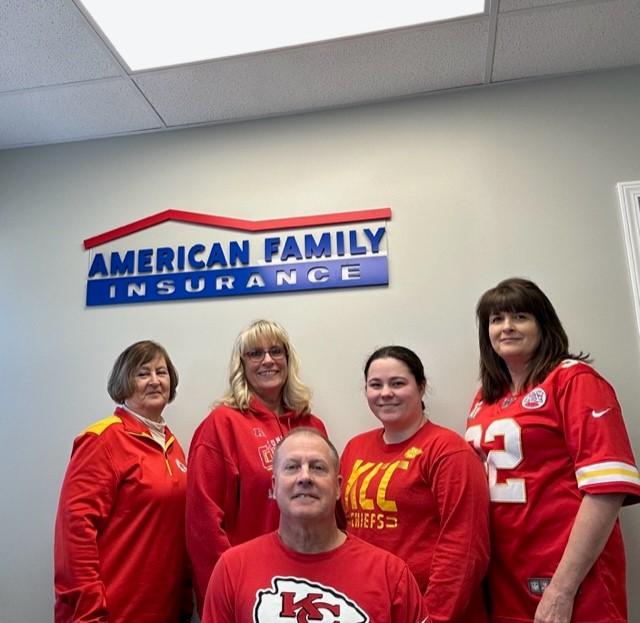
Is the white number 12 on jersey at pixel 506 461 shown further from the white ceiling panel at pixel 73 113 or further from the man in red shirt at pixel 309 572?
the white ceiling panel at pixel 73 113

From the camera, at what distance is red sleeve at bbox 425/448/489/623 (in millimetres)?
1466

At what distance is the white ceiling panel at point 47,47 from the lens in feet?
6.38

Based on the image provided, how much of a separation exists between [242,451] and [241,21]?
5.05 feet

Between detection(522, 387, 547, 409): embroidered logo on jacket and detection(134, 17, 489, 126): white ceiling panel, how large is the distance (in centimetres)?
137

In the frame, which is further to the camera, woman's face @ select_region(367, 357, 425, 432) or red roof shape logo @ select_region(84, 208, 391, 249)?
red roof shape logo @ select_region(84, 208, 391, 249)

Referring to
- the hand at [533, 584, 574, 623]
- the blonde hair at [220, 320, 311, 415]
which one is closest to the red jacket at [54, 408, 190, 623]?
the blonde hair at [220, 320, 311, 415]

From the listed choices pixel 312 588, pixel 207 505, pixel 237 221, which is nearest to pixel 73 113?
pixel 237 221

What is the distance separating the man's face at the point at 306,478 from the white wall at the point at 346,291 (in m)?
0.77

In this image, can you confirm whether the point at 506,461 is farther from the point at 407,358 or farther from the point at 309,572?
the point at 309,572

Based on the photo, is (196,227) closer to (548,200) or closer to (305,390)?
(305,390)

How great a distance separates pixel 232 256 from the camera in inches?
95.5

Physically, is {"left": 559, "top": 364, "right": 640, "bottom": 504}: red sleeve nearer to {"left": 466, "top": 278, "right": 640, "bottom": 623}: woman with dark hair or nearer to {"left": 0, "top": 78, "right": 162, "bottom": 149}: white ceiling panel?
{"left": 466, "top": 278, "right": 640, "bottom": 623}: woman with dark hair

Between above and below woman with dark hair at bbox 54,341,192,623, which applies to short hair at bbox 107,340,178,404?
above

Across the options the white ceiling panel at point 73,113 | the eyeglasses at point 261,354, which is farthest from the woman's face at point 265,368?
the white ceiling panel at point 73,113
